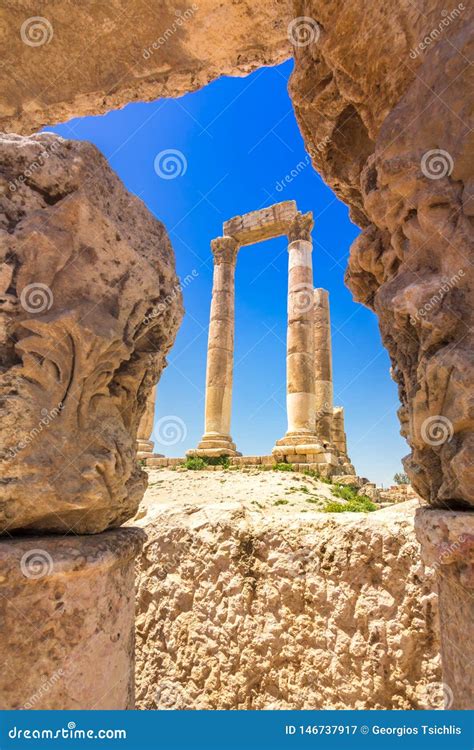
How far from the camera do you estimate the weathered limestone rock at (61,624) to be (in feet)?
4.83

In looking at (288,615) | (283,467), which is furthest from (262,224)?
(288,615)

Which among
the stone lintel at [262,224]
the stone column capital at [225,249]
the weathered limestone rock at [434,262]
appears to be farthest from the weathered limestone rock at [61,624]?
the stone column capital at [225,249]

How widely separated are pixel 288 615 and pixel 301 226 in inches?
607

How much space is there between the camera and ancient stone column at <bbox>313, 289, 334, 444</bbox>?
17391 millimetres

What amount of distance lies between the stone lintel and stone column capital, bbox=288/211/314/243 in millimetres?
234

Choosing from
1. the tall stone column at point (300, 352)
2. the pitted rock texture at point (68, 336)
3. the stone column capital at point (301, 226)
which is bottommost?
the pitted rock texture at point (68, 336)

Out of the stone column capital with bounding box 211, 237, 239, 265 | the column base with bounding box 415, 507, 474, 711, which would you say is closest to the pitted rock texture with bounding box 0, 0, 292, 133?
the column base with bounding box 415, 507, 474, 711

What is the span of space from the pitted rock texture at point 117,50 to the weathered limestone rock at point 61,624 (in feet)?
13.9

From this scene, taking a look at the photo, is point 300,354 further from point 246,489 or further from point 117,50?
point 117,50

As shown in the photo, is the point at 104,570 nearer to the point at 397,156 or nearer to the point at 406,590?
the point at 397,156

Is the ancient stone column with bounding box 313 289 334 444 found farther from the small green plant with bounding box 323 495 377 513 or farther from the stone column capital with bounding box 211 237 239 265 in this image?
the small green plant with bounding box 323 495 377 513

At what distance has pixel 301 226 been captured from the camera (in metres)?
16.4

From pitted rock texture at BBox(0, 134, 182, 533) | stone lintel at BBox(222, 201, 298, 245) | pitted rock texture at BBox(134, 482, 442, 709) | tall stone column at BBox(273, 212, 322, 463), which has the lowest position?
pitted rock texture at BBox(134, 482, 442, 709)

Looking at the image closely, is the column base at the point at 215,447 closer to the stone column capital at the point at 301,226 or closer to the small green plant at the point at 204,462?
the small green plant at the point at 204,462
